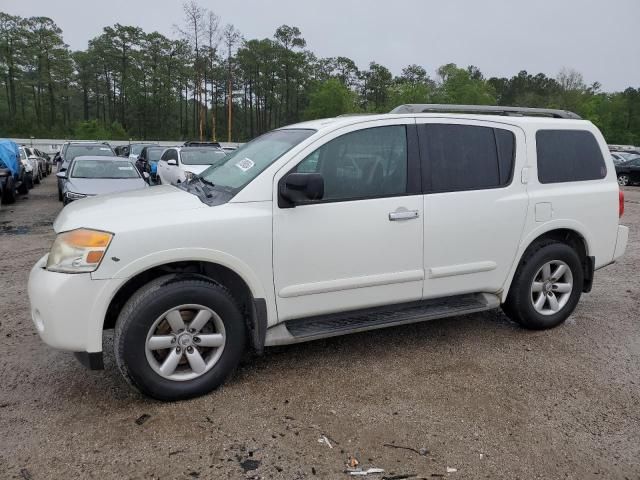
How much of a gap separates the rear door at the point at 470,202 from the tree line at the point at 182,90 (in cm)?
5422

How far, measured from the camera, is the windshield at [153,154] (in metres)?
19.5

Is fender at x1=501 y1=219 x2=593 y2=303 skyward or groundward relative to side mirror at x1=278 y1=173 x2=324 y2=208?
groundward

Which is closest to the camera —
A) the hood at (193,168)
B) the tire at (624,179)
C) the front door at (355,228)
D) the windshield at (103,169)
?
the front door at (355,228)

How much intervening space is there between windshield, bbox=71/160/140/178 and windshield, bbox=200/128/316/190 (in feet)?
26.2

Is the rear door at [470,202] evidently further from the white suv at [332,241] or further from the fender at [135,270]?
the fender at [135,270]

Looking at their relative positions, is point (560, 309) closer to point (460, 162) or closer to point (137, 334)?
point (460, 162)

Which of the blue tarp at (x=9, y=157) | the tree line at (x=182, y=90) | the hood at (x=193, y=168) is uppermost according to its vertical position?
the tree line at (x=182, y=90)

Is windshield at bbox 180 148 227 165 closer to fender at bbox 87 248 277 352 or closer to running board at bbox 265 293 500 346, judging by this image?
running board at bbox 265 293 500 346

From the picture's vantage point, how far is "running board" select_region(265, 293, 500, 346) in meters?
3.60

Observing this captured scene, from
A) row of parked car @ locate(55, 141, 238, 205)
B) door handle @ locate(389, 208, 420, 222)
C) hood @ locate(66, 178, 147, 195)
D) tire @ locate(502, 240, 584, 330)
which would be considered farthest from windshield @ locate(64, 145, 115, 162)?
tire @ locate(502, 240, 584, 330)

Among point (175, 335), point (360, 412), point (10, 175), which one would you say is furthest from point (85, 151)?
point (360, 412)

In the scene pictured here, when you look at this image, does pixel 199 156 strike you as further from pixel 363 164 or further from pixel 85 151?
pixel 363 164

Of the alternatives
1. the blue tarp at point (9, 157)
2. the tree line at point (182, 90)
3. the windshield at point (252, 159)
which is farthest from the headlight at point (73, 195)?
the tree line at point (182, 90)

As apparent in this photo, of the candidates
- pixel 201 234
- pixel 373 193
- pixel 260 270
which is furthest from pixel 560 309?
pixel 201 234
